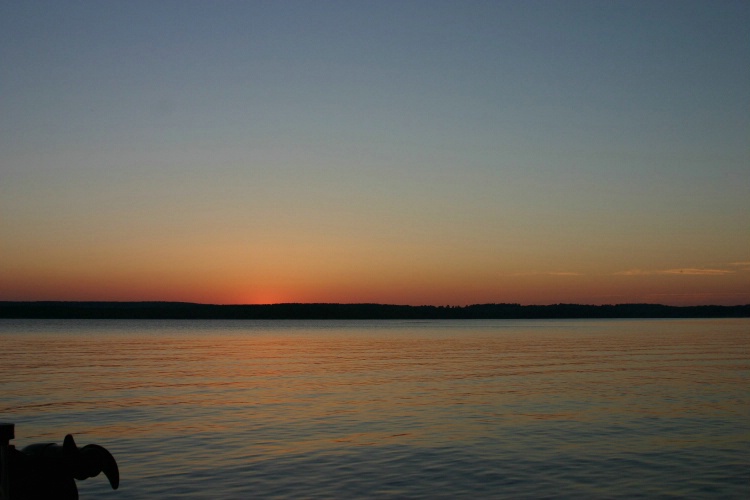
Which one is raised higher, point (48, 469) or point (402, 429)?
point (48, 469)

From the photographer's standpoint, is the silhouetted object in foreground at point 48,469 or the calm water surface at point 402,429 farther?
the calm water surface at point 402,429

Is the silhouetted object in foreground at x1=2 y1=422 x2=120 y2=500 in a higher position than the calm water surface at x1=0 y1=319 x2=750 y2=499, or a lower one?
higher

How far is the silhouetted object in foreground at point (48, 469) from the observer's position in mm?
12195

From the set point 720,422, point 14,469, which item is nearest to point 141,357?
point 720,422

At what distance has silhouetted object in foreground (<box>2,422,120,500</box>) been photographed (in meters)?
12.2

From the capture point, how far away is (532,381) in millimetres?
44156

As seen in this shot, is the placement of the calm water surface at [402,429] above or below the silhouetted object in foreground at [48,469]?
below

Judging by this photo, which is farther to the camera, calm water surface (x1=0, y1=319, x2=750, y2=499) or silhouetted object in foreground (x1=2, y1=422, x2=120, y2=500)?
calm water surface (x1=0, y1=319, x2=750, y2=499)

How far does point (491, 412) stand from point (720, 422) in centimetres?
883

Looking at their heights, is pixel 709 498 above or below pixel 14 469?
below

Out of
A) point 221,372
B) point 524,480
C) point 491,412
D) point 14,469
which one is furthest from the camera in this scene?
point 221,372

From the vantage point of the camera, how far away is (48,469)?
491 inches

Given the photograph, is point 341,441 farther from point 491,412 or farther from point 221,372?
point 221,372

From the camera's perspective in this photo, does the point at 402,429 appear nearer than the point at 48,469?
No
